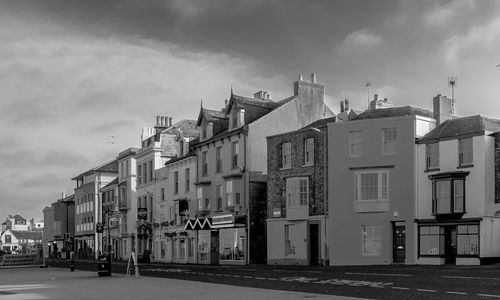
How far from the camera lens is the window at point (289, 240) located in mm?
51188

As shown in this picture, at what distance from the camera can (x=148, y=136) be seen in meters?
83.8

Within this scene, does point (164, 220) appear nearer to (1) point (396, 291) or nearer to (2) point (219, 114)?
(2) point (219, 114)

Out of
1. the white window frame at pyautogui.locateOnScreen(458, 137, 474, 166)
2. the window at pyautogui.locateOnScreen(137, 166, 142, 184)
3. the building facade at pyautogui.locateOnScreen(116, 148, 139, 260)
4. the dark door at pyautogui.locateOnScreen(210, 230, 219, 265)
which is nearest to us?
the white window frame at pyautogui.locateOnScreen(458, 137, 474, 166)

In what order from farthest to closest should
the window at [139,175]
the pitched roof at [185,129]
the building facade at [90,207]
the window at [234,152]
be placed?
the building facade at [90,207], the window at [139,175], the pitched roof at [185,129], the window at [234,152]

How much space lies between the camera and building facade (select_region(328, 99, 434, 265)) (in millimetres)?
46188

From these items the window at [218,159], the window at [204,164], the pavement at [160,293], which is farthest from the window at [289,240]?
the pavement at [160,293]

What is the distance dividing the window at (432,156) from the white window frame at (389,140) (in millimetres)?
2363

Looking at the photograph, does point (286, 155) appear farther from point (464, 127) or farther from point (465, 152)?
point (465, 152)

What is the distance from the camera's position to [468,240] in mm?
43188

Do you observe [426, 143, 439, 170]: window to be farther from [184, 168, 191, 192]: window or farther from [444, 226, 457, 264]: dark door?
[184, 168, 191, 192]: window

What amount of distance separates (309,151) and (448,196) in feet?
36.3

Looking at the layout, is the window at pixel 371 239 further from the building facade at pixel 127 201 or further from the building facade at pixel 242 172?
the building facade at pixel 127 201

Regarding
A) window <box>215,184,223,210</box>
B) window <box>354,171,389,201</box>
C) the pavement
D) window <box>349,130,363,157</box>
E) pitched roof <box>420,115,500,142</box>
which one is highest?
pitched roof <box>420,115,500,142</box>

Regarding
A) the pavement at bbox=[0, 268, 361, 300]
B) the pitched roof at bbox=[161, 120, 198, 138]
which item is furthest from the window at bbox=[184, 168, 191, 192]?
the pavement at bbox=[0, 268, 361, 300]
